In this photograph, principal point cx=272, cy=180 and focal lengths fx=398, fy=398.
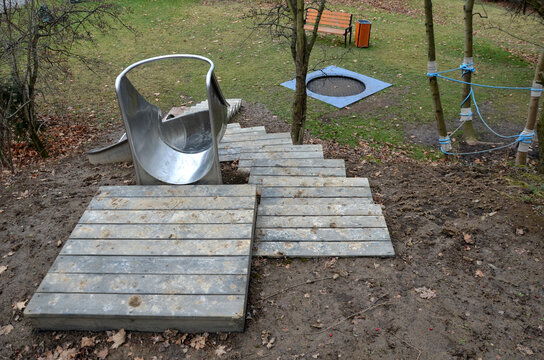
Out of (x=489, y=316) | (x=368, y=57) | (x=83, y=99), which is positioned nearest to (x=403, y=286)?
(x=489, y=316)

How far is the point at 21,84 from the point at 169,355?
5843 millimetres

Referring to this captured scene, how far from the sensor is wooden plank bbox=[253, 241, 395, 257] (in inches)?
151

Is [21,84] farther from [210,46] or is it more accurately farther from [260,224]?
[210,46]

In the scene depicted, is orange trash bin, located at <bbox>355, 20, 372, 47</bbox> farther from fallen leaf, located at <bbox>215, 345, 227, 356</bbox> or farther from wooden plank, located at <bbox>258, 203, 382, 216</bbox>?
fallen leaf, located at <bbox>215, 345, 227, 356</bbox>

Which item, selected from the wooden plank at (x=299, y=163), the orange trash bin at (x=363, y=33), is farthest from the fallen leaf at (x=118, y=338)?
the orange trash bin at (x=363, y=33)

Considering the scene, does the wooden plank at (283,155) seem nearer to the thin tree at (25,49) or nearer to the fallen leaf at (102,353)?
the fallen leaf at (102,353)

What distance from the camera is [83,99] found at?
1004 cm

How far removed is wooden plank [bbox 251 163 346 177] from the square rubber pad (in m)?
4.45

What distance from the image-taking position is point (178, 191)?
4.42 meters

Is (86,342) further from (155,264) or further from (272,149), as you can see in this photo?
(272,149)

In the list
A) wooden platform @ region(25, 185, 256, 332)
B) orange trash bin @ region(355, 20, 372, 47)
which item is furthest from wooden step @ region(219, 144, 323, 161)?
orange trash bin @ region(355, 20, 372, 47)

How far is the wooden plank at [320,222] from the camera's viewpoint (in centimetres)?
413

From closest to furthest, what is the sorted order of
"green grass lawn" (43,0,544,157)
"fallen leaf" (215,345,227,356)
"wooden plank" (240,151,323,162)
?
"fallen leaf" (215,345,227,356) → "wooden plank" (240,151,323,162) → "green grass lawn" (43,0,544,157)

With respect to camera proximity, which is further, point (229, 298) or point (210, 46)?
point (210, 46)
